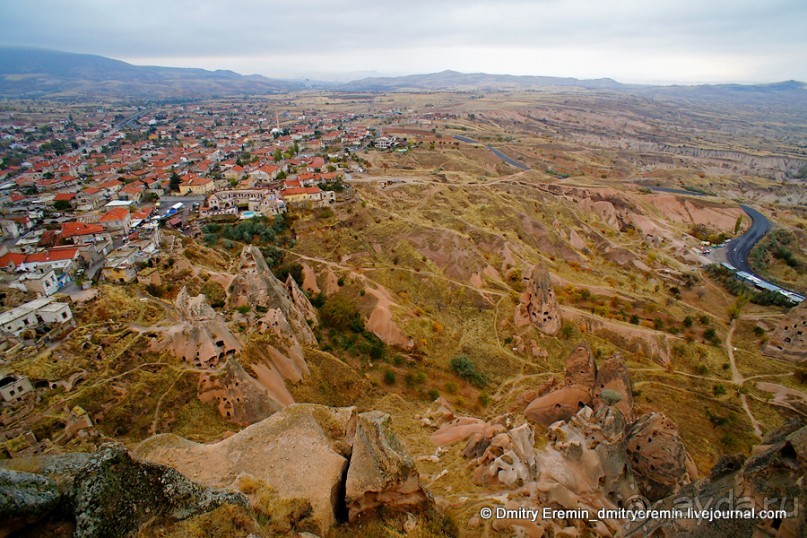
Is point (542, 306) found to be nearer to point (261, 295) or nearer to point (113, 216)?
point (261, 295)

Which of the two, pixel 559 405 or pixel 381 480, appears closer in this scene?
pixel 381 480

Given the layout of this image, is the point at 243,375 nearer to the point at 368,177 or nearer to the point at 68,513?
the point at 68,513

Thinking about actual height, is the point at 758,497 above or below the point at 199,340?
above

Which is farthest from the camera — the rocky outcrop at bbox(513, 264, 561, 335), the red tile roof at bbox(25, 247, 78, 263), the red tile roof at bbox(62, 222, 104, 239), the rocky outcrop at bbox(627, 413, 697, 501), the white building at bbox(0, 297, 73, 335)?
the red tile roof at bbox(62, 222, 104, 239)

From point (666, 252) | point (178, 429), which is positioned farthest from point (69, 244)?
point (666, 252)

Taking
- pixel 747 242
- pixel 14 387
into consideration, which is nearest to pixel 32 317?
pixel 14 387

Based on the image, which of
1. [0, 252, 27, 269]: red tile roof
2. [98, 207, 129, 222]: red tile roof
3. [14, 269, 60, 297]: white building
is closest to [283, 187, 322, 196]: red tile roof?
[98, 207, 129, 222]: red tile roof

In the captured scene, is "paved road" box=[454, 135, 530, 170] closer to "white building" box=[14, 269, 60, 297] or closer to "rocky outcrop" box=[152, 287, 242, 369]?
"rocky outcrop" box=[152, 287, 242, 369]
